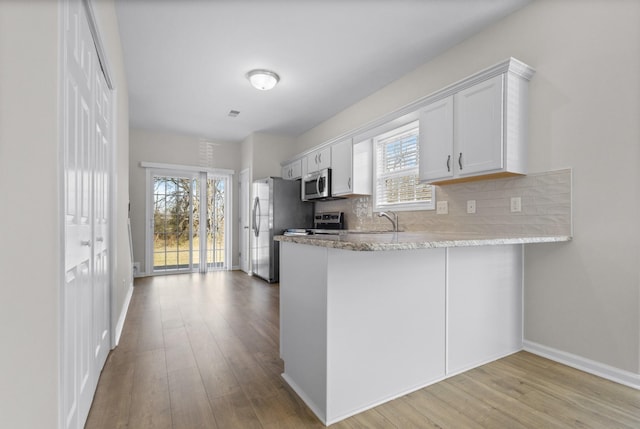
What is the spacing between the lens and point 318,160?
480 cm

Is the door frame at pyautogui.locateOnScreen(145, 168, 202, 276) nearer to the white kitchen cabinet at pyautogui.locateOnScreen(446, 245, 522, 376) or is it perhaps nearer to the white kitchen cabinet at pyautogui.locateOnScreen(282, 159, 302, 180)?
the white kitchen cabinet at pyautogui.locateOnScreen(282, 159, 302, 180)

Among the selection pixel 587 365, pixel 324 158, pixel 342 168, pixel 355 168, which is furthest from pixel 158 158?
pixel 587 365

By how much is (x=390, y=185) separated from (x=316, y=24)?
1.93 metres

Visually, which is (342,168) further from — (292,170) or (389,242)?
(389,242)

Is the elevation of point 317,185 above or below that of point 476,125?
below

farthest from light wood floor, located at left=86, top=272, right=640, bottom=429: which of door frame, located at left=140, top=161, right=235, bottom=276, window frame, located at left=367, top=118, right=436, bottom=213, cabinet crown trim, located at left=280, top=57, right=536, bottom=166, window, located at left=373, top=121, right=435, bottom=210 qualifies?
door frame, located at left=140, top=161, right=235, bottom=276

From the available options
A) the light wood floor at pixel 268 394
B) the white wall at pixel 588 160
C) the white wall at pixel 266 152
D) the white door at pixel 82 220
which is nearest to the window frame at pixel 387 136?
the white wall at pixel 588 160

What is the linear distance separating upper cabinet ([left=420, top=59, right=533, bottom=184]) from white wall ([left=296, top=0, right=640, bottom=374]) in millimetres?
157

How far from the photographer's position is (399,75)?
3.59 metres

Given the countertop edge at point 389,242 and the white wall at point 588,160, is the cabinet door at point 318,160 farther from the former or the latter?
the countertop edge at point 389,242

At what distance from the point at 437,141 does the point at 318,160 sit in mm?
2266

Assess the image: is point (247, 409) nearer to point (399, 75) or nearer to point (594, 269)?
point (594, 269)

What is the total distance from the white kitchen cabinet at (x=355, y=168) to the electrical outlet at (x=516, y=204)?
6.07ft

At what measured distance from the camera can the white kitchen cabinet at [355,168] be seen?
4051 millimetres
